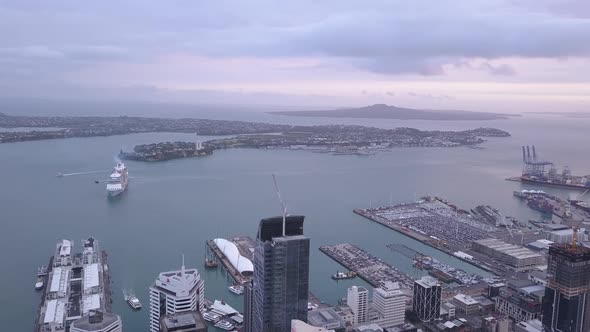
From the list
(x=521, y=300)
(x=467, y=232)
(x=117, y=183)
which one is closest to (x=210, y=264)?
(x=521, y=300)

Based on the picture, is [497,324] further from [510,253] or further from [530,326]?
[510,253]

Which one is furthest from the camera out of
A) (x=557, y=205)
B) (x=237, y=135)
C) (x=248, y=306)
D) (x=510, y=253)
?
(x=237, y=135)

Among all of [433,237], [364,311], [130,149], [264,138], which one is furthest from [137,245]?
[264,138]


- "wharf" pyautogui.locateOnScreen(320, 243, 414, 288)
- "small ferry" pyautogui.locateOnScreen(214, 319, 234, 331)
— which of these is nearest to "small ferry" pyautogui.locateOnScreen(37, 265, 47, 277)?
"small ferry" pyautogui.locateOnScreen(214, 319, 234, 331)

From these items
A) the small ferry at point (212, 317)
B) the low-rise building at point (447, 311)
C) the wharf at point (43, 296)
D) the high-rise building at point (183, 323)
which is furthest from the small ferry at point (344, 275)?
the wharf at point (43, 296)

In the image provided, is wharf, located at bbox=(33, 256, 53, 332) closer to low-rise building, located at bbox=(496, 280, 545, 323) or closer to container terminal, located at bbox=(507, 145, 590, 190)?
low-rise building, located at bbox=(496, 280, 545, 323)

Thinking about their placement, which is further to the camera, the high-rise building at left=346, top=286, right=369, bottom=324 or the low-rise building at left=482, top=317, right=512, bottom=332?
the high-rise building at left=346, top=286, right=369, bottom=324

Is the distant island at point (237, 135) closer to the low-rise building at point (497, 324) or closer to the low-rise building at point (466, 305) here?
the low-rise building at point (466, 305)

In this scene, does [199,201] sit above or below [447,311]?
→ above
